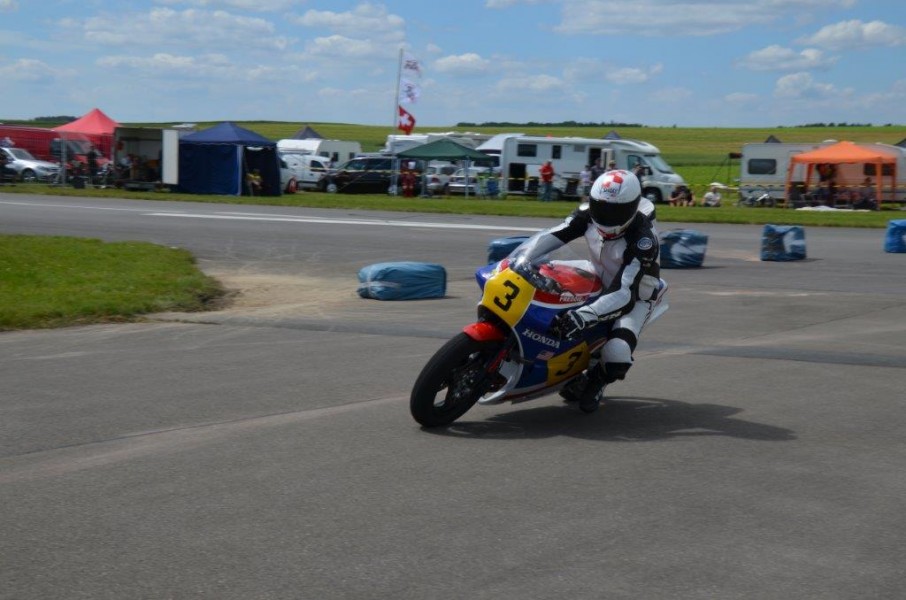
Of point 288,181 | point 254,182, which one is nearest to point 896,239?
point 254,182

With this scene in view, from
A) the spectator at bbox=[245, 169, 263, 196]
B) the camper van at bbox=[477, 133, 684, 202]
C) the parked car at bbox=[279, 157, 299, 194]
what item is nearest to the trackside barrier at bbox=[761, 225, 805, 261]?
the camper van at bbox=[477, 133, 684, 202]

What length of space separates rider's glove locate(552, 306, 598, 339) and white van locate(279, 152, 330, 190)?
41.4m

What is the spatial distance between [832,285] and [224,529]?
520 inches

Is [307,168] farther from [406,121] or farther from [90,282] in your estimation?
[90,282]

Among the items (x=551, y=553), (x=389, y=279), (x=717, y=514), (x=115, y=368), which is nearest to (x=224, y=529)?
(x=551, y=553)

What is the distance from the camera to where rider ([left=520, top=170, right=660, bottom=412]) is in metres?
7.37

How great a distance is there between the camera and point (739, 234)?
26.2m

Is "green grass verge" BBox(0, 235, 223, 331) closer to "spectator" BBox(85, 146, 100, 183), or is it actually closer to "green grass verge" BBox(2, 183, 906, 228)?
"green grass verge" BBox(2, 183, 906, 228)

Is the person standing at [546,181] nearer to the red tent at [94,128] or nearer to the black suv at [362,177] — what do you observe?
the black suv at [362,177]

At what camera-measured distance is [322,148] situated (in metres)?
56.8

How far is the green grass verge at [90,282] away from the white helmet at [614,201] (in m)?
6.74

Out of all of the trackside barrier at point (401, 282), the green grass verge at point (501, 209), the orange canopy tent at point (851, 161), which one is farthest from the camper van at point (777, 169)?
the trackside barrier at point (401, 282)

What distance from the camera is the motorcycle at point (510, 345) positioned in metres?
7.05

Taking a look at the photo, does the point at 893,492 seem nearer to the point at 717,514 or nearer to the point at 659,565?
the point at 717,514
